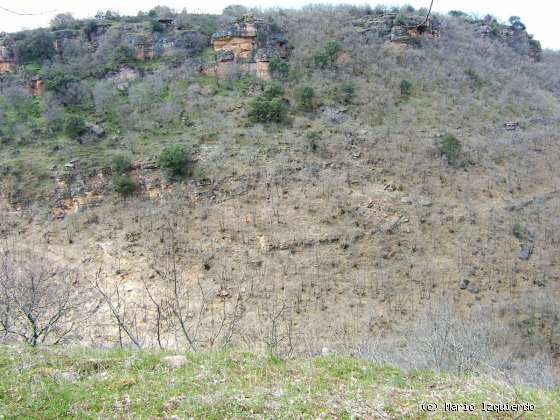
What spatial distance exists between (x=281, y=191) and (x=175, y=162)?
4.68 metres

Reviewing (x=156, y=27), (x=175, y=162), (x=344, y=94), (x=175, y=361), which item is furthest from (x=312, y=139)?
(x=175, y=361)

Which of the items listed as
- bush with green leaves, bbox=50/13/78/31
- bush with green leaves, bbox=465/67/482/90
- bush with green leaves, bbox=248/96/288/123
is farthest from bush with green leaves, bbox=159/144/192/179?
bush with green leaves, bbox=465/67/482/90

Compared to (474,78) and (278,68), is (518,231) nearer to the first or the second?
(474,78)

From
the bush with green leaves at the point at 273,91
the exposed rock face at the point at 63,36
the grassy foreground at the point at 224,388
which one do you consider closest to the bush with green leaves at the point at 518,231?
the bush with green leaves at the point at 273,91

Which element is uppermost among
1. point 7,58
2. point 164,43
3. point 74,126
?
point 164,43

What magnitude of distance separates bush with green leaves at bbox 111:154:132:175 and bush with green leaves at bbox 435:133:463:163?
46.8 feet

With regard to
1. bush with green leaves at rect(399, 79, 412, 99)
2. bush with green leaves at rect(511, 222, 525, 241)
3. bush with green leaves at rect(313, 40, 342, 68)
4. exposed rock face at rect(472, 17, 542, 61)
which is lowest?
bush with green leaves at rect(511, 222, 525, 241)

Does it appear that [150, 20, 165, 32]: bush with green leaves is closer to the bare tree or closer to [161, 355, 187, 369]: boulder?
the bare tree

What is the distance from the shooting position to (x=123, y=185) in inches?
741

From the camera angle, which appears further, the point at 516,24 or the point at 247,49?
the point at 516,24

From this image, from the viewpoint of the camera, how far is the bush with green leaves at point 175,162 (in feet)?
62.9

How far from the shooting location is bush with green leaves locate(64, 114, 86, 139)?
21.4 metres

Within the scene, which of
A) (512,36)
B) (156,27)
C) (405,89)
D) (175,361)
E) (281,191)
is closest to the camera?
(175,361)

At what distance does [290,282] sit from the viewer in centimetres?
1536
